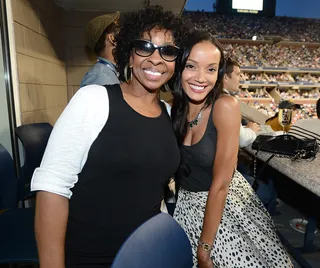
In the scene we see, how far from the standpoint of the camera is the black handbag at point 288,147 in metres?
1.52

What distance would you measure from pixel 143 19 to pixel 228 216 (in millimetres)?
998

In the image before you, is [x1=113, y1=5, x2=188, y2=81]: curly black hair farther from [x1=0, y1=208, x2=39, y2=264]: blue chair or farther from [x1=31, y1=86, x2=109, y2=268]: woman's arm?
[x1=0, y1=208, x2=39, y2=264]: blue chair

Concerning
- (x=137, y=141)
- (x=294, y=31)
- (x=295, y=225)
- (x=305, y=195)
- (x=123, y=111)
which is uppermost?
(x=294, y=31)

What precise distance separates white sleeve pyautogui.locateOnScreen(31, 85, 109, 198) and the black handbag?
1.13 m

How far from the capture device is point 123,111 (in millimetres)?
971

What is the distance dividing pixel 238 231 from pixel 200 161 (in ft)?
1.24

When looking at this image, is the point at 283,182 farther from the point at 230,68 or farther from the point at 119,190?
the point at 119,190

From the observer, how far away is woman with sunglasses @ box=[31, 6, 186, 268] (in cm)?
89

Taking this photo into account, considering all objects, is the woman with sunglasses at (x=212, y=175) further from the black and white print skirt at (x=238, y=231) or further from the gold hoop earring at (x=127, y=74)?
the gold hoop earring at (x=127, y=74)

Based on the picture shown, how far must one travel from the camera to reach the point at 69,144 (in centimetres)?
88

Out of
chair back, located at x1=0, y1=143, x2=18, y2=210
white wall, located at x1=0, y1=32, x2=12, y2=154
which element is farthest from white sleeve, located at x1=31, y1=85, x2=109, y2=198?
white wall, located at x1=0, y1=32, x2=12, y2=154

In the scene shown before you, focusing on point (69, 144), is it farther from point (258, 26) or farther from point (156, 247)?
point (258, 26)

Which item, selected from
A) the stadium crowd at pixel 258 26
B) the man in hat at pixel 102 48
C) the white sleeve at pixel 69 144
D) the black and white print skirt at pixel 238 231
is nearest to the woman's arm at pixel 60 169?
the white sleeve at pixel 69 144

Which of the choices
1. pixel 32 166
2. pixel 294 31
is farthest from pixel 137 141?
pixel 294 31
